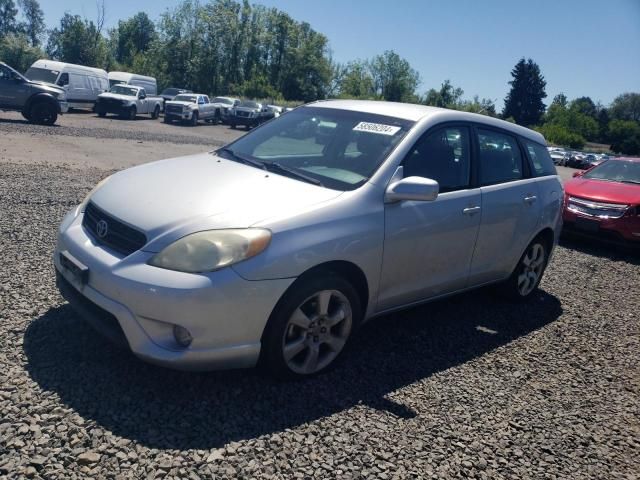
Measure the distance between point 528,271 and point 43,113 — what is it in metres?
19.2

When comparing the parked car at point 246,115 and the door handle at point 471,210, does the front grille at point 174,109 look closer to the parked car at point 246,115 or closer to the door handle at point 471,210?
the parked car at point 246,115

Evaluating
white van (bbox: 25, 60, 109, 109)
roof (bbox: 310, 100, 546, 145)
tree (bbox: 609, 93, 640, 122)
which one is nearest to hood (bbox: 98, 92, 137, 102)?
white van (bbox: 25, 60, 109, 109)

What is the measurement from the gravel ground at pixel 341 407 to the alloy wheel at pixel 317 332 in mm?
141

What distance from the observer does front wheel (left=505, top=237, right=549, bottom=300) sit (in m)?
5.38

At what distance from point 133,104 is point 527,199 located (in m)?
27.8

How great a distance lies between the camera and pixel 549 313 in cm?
550

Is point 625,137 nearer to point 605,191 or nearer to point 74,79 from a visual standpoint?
point 74,79

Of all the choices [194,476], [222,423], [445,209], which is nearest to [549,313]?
[445,209]

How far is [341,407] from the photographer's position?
10.8 ft

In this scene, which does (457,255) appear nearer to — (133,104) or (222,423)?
(222,423)

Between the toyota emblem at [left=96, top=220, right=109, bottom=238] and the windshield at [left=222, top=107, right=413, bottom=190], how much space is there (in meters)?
1.27

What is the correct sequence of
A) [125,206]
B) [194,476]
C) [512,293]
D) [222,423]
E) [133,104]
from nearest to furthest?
[194,476]
[222,423]
[125,206]
[512,293]
[133,104]

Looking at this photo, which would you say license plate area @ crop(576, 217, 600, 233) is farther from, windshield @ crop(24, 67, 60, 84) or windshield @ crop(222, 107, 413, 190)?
windshield @ crop(24, 67, 60, 84)

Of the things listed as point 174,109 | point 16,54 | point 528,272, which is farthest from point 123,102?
point 16,54
